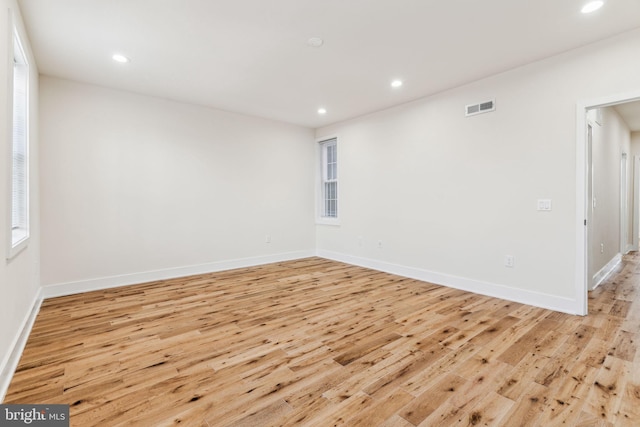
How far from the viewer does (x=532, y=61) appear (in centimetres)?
319

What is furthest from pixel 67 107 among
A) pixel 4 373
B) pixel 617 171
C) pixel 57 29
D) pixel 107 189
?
pixel 617 171

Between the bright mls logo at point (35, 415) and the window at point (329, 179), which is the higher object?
the window at point (329, 179)

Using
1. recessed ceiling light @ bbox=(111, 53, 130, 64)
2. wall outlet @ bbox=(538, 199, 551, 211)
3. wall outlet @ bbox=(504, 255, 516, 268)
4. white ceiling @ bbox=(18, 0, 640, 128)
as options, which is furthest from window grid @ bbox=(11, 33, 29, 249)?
wall outlet @ bbox=(538, 199, 551, 211)

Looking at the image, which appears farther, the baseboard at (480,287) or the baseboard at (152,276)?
the baseboard at (152,276)

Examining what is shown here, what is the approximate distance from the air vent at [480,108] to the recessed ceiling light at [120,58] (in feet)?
12.9

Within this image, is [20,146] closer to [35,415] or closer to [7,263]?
[7,263]

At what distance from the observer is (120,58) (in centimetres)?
312

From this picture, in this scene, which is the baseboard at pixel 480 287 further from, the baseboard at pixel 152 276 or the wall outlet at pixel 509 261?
the baseboard at pixel 152 276

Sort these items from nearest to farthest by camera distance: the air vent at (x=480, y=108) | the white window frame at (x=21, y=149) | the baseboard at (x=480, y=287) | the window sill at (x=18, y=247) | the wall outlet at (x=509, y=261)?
the window sill at (x=18, y=247)
the white window frame at (x=21, y=149)
the baseboard at (x=480, y=287)
the wall outlet at (x=509, y=261)
the air vent at (x=480, y=108)

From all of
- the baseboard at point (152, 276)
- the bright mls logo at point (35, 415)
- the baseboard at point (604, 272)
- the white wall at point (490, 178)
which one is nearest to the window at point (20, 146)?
the baseboard at point (152, 276)

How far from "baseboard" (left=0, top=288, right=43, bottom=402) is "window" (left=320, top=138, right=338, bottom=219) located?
4.44 m

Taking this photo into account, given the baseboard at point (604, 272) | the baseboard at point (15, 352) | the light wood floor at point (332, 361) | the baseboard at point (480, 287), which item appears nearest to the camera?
the light wood floor at point (332, 361)

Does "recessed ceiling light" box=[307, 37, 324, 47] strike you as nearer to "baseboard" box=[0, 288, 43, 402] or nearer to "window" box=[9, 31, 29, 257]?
"window" box=[9, 31, 29, 257]

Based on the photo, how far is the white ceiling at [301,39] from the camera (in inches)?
91.7
